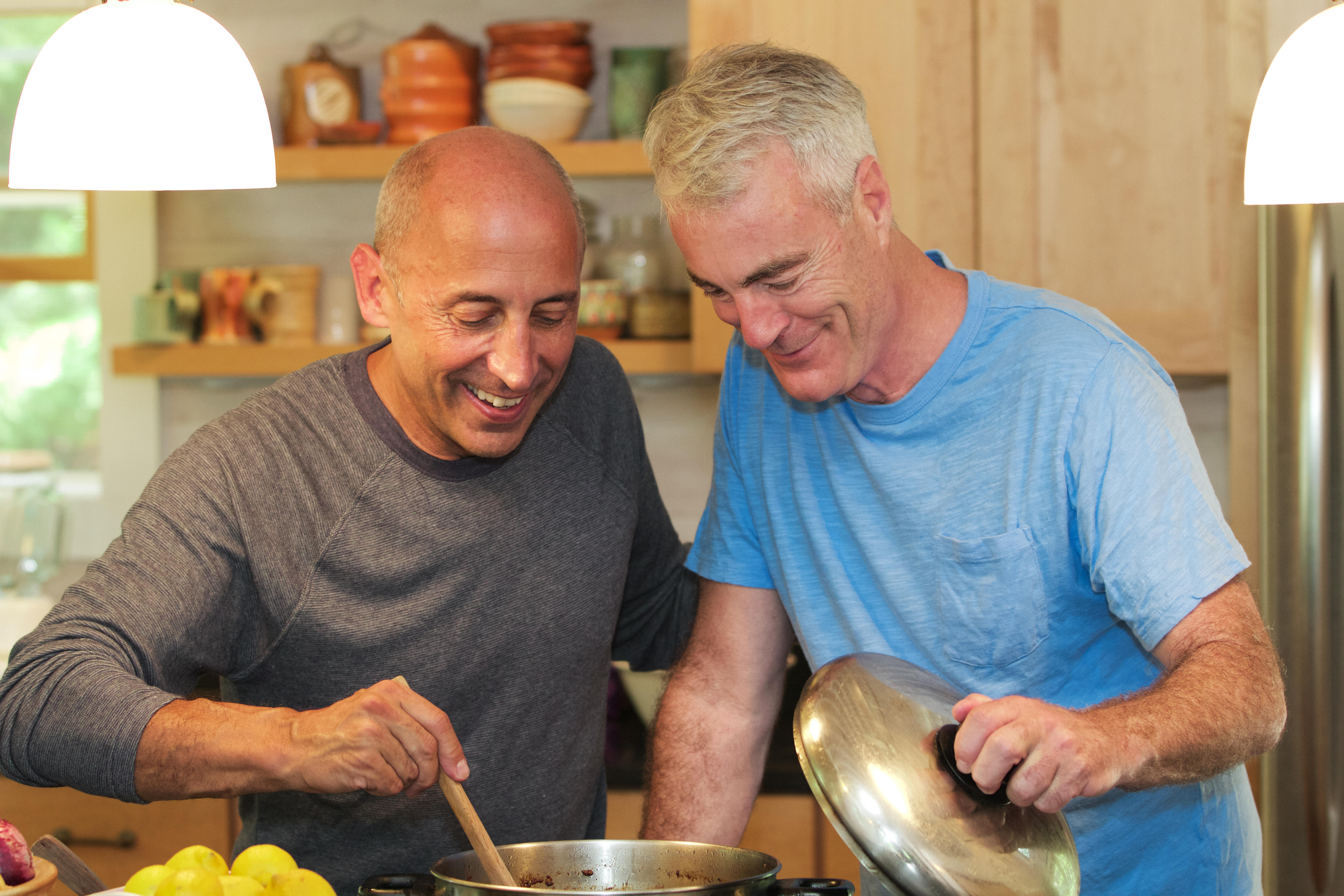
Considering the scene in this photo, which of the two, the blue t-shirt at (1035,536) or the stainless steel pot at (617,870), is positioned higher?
the blue t-shirt at (1035,536)

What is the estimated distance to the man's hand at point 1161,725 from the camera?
0.83 meters

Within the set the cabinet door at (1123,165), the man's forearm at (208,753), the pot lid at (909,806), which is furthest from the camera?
the cabinet door at (1123,165)

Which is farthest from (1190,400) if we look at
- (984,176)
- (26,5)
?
(26,5)

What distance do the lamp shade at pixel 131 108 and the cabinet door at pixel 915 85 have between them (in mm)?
1343

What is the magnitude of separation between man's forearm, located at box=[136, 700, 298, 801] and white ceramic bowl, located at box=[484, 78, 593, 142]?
165 cm

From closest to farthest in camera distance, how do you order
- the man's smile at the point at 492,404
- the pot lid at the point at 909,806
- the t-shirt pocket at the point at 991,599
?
the pot lid at the point at 909,806
the t-shirt pocket at the point at 991,599
the man's smile at the point at 492,404

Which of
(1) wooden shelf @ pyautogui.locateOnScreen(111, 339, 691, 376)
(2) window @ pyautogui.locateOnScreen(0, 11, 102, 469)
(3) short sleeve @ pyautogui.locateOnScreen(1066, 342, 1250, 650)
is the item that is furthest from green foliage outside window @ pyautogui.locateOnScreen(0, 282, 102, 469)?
(3) short sleeve @ pyautogui.locateOnScreen(1066, 342, 1250, 650)

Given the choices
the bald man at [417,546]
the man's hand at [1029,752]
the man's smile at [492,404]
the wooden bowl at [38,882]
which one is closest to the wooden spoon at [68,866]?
the wooden bowl at [38,882]

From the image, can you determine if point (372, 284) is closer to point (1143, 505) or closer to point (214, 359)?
point (1143, 505)

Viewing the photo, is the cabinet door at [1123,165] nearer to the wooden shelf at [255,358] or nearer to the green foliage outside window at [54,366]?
the wooden shelf at [255,358]

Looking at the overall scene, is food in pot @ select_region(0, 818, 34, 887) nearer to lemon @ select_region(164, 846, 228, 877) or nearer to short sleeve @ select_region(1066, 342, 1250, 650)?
lemon @ select_region(164, 846, 228, 877)

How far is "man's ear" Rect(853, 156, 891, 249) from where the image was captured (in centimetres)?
119

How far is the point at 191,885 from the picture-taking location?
83 centimetres

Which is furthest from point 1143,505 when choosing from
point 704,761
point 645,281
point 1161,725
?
point 645,281
